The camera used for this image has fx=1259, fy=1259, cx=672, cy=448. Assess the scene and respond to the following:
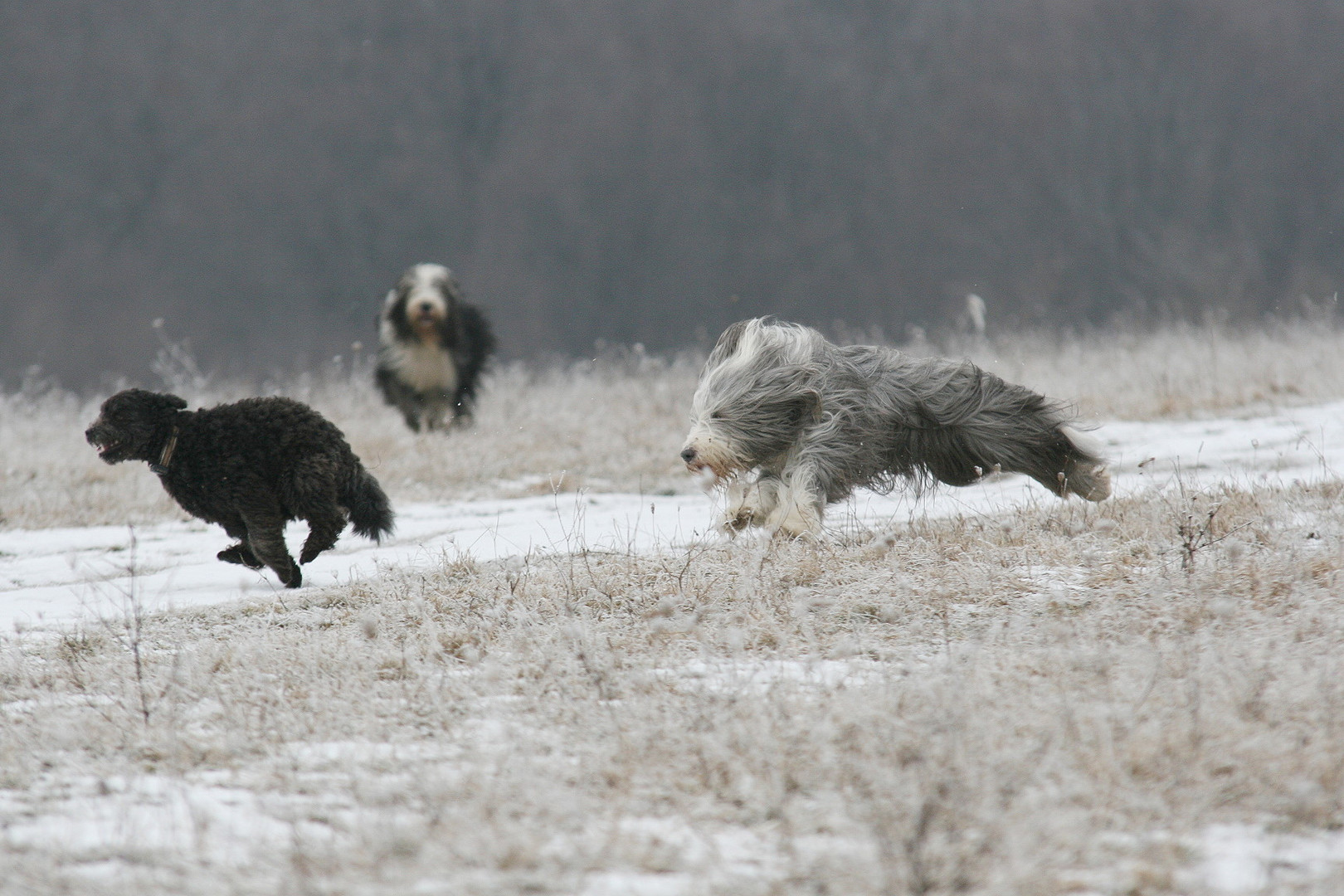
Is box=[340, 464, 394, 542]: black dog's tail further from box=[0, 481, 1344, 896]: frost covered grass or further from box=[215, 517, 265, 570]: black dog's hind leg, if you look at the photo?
box=[0, 481, 1344, 896]: frost covered grass

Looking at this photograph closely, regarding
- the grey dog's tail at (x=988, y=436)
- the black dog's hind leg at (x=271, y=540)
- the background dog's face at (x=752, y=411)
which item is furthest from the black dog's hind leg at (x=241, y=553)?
the grey dog's tail at (x=988, y=436)

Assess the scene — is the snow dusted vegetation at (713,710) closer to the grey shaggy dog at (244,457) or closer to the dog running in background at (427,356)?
the grey shaggy dog at (244,457)

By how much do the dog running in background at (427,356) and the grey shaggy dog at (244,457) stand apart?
5702 millimetres

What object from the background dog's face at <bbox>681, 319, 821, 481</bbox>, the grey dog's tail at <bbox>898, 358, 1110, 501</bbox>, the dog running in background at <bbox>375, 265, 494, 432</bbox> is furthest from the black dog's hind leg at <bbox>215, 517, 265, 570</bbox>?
the dog running in background at <bbox>375, 265, 494, 432</bbox>

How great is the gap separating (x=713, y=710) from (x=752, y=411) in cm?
267

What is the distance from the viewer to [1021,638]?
391cm

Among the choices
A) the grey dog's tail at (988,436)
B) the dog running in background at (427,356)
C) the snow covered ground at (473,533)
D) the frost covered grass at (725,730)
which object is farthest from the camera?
the dog running in background at (427,356)

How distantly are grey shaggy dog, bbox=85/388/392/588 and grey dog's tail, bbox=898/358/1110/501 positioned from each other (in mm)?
2726

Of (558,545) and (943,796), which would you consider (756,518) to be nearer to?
(558,545)

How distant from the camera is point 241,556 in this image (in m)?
5.87

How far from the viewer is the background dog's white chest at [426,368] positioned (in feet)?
36.6

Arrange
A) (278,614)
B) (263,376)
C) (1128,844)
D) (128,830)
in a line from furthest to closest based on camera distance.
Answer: (263,376) → (278,614) → (128,830) → (1128,844)

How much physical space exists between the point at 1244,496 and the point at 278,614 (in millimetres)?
4275

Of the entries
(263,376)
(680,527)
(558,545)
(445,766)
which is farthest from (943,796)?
(263,376)
